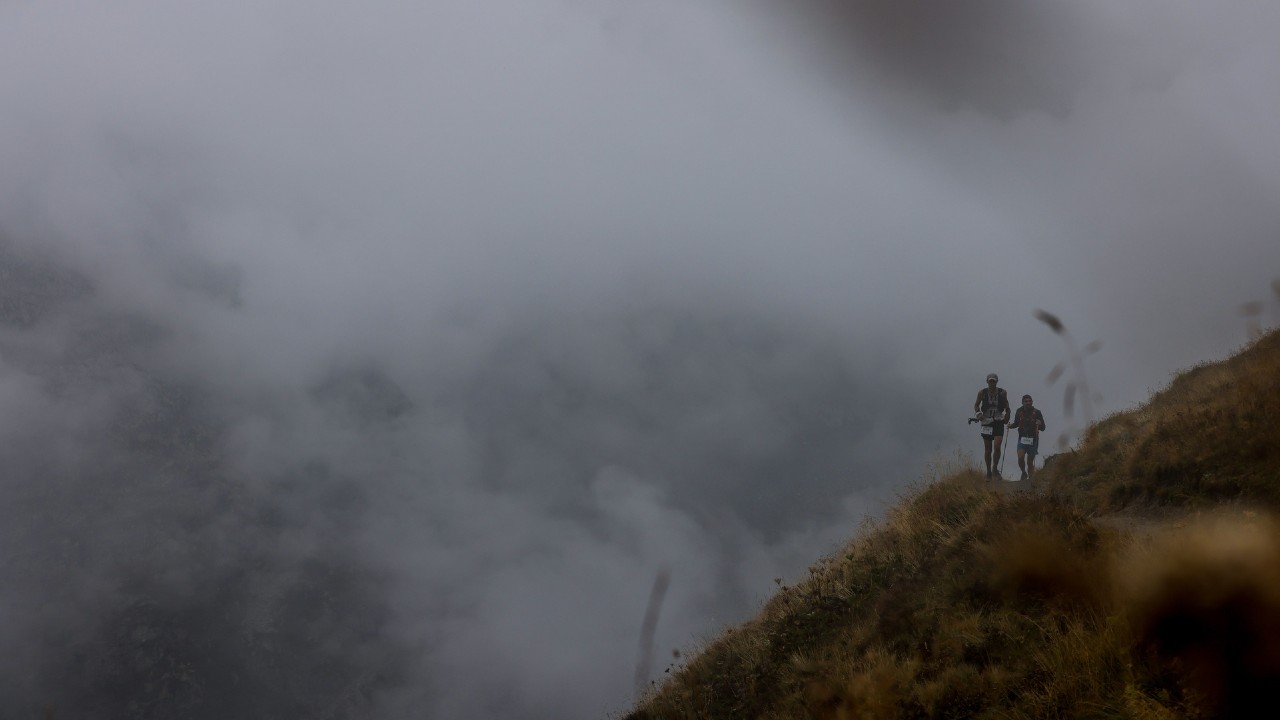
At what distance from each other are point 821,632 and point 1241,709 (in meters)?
5.36

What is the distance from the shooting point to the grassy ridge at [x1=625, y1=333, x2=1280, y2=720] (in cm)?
504

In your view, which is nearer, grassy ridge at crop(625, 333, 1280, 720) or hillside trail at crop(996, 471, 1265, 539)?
grassy ridge at crop(625, 333, 1280, 720)

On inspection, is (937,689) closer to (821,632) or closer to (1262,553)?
(1262,553)

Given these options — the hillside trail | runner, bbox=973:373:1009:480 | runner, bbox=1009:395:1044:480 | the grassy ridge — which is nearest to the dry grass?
the grassy ridge

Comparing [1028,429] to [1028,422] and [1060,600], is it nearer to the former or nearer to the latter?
[1028,422]

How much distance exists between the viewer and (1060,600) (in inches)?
257

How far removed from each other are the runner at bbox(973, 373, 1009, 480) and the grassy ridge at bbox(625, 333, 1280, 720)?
2647 millimetres

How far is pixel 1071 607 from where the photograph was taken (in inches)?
252

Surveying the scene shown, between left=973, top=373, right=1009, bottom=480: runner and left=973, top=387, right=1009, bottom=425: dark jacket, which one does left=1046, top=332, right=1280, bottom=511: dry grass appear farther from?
left=973, top=387, right=1009, bottom=425: dark jacket

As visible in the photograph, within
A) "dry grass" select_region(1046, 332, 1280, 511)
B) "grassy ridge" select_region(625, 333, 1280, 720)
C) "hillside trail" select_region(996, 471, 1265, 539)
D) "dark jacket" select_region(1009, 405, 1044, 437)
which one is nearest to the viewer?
"grassy ridge" select_region(625, 333, 1280, 720)

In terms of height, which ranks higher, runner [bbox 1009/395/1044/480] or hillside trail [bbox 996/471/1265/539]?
runner [bbox 1009/395/1044/480]

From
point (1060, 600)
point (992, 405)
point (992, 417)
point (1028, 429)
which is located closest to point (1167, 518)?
point (1060, 600)

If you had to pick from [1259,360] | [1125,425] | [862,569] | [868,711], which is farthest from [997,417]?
[868,711]

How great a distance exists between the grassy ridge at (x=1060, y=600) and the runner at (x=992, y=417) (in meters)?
2.65
